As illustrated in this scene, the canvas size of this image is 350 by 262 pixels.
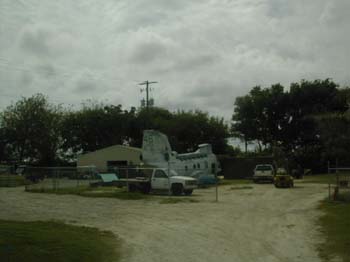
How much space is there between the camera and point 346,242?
547 inches

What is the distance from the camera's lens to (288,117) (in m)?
76.1

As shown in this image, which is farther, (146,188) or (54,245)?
(146,188)

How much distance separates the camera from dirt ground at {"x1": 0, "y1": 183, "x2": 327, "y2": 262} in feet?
41.8

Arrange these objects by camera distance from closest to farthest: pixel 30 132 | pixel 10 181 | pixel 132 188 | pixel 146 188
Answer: pixel 146 188 → pixel 132 188 → pixel 10 181 → pixel 30 132

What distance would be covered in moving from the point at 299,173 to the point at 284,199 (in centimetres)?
2779

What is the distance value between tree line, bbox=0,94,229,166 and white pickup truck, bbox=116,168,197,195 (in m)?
41.0

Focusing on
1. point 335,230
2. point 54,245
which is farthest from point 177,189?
point 54,245

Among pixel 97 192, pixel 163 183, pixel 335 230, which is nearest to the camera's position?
pixel 335 230

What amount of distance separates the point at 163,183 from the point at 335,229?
18.2 metres

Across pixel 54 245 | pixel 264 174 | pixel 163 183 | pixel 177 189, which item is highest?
pixel 264 174

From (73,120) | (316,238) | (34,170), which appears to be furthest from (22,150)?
(316,238)

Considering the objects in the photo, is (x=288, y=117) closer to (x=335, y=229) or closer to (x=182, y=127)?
(x=182, y=127)

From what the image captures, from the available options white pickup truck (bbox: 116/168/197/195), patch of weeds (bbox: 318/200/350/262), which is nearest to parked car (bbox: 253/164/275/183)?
white pickup truck (bbox: 116/168/197/195)

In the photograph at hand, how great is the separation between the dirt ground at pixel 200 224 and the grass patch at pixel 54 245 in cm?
55
